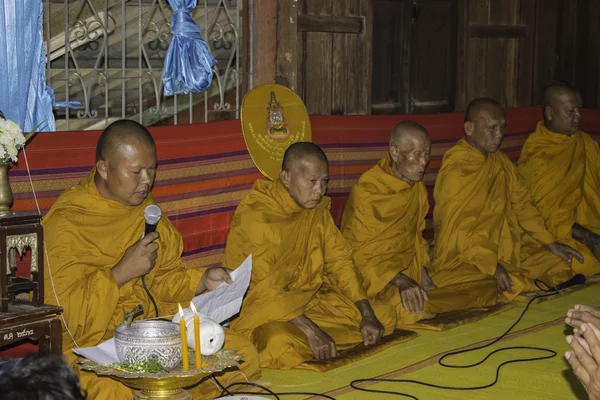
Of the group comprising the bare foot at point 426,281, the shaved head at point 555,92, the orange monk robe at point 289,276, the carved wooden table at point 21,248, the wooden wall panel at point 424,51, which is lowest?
the bare foot at point 426,281

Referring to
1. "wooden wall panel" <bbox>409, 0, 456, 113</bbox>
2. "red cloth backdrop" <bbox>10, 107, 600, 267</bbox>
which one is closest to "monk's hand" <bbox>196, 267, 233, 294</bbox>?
"red cloth backdrop" <bbox>10, 107, 600, 267</bbox>

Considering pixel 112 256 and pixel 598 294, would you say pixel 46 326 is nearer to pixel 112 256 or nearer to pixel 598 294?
pixel 112 256

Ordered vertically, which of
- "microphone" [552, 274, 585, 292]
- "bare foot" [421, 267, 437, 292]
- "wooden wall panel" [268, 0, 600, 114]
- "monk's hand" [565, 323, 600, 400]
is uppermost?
"wooden wall panel" [268, 0, 600, 114]

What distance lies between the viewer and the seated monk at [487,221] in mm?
7316

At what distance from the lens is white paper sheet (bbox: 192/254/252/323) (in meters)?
4.49

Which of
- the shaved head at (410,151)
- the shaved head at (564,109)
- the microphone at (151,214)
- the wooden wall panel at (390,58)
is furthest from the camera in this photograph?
the wooden wall panel at (390,58)

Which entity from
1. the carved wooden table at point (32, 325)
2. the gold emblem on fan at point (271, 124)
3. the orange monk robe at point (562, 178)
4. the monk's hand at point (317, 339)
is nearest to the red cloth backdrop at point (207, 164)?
the gold emblem on fan at point (271, 124)

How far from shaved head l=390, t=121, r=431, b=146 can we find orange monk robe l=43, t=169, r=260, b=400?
87.6 inches

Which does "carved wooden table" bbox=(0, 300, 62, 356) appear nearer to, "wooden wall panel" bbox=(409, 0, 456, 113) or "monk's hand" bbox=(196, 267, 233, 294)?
"monk's hand" bbox=(196, 267, 233, 294)

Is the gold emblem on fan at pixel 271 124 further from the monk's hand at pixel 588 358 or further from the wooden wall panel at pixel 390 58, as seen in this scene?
the monk's hand at pixel 588 358

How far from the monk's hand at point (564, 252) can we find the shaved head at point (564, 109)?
3.80 ft

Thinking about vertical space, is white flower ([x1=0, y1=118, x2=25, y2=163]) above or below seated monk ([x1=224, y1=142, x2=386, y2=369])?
above

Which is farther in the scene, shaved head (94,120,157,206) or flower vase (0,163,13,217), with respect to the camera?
shaved head (94,120,157,206)

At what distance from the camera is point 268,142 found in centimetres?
651
